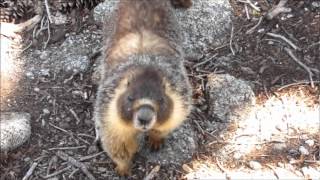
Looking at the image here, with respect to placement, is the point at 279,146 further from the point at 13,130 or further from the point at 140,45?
the point at 13,130

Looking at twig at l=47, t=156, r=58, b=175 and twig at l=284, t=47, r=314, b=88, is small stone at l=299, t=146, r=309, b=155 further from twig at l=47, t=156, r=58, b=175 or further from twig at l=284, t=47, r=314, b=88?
twig at l=47, t=156, r=58, b=175

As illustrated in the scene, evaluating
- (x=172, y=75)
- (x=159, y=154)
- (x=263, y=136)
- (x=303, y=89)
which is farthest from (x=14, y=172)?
(x=303, y=89)

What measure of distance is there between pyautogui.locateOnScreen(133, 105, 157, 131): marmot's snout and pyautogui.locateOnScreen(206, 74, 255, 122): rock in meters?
1.26

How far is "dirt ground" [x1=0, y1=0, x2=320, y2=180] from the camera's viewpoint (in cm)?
509

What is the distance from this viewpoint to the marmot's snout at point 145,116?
4219 millimetres

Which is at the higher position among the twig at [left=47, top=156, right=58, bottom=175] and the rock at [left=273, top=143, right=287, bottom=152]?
the rock at [left=273, top=143, right=287, bottom=152]

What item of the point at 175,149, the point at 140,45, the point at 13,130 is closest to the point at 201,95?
the point at 175,149

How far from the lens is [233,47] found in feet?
19.5

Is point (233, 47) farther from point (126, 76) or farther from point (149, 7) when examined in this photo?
point (126, 76)

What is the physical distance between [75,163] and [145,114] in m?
1.19

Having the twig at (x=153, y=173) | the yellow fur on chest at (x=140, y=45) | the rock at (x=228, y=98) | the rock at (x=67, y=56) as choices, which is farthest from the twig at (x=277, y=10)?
the twig at (x=153, y=173)

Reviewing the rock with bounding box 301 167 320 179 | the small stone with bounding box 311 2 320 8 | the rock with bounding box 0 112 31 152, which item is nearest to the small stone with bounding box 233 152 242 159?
the rock with bounding box 301 167 320 179

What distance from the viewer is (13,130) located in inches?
203

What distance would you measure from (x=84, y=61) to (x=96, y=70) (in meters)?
0.17
